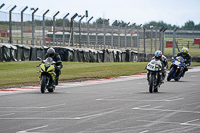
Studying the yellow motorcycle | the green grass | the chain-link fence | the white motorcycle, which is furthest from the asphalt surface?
the chain-link fence

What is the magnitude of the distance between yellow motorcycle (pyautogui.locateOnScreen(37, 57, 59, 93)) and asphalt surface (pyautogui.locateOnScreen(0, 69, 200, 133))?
0.96m

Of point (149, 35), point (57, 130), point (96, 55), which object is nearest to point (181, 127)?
point (57, 130)

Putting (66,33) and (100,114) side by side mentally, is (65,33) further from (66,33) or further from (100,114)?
(100,114)

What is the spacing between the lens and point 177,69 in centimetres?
2278

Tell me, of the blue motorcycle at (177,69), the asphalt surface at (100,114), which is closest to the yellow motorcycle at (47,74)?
the asphalt surface at (100,114)

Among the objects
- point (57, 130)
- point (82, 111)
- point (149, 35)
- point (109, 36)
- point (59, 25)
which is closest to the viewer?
point (57, 130)

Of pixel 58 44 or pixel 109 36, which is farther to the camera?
pixel 109 36

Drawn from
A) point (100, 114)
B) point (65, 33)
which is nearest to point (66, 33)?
point (65, 33)

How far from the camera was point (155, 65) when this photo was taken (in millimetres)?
16484

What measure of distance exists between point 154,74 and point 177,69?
6655 millimetres

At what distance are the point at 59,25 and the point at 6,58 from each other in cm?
561

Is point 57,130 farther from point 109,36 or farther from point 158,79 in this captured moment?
point 109,36

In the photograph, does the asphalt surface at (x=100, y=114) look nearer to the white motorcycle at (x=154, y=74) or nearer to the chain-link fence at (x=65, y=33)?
the white motorcycle at (x=154, y=74)

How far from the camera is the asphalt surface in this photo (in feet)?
27.9
